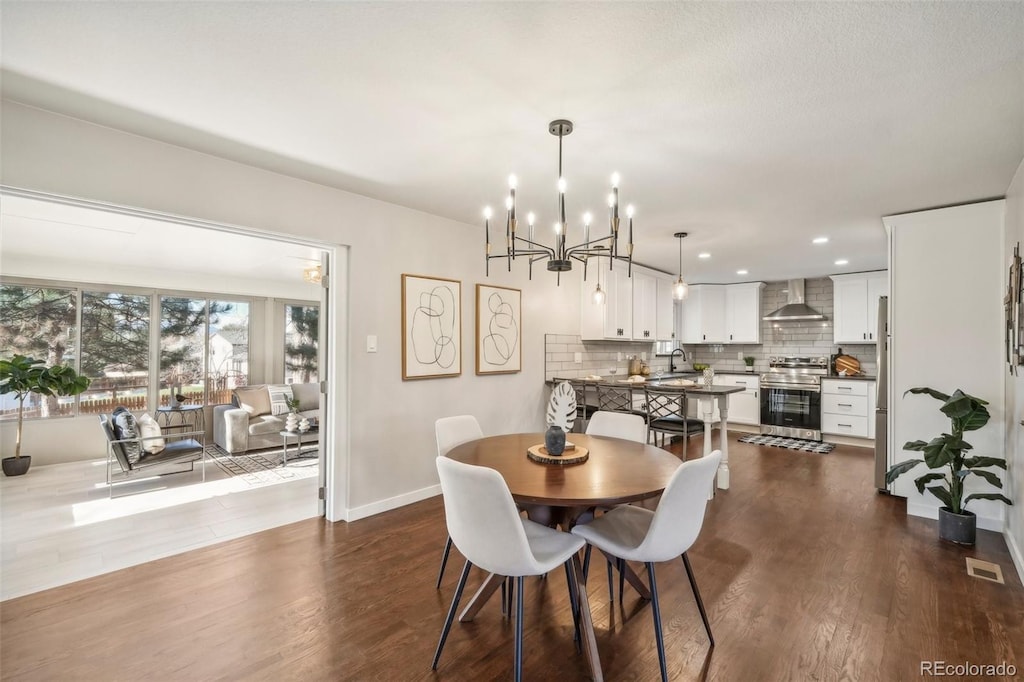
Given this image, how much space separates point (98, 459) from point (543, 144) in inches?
243

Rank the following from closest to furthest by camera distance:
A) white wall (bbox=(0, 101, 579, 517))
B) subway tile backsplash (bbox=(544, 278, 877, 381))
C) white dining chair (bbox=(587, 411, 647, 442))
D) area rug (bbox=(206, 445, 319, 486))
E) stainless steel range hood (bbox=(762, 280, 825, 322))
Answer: white wall (bbox=(0, 101, 579, 517))
white dining chair (bbox=(587, 411, 647, 442))
area rug (bbox=(206, 445, 319, 486))
subway tile backsplash (bbox=(544, 278, 877, 381))
stainless steel range hood (bbox=(762, 280, 825, 322))

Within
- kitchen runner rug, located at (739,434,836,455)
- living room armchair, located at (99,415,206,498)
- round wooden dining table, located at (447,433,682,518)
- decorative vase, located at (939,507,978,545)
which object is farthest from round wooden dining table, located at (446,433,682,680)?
kitchen runner rug, located at (739,434,836,455)

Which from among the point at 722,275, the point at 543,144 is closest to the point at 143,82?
the point at 543,144

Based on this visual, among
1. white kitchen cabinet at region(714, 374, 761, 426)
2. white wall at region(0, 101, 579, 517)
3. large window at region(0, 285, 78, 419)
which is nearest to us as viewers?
white wall at region(0, 101, 579, 517)

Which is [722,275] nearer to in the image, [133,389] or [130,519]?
[130,519]

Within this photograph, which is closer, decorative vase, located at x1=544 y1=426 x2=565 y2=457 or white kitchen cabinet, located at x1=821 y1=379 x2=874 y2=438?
decorative vase, located at x1=544 y1=426 x2=565 y2=457

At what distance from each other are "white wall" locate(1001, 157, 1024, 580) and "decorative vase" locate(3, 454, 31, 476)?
7.86 m

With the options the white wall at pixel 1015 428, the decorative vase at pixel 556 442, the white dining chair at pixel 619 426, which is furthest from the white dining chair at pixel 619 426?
the white wall at pixel 1015 428

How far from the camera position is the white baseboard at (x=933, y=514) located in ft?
10.2

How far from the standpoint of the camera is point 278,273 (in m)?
6.00

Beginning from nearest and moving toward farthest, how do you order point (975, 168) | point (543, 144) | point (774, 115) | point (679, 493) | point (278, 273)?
point (679, 493), point (774, 115), point (543, 144), point (975, 168), point (278, 273)

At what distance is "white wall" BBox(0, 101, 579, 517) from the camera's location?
2189 millimetres

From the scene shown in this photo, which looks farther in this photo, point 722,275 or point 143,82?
point 722,275

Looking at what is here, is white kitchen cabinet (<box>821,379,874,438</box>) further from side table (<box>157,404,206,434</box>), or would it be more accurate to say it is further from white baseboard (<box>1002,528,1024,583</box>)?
side table (<box>157,404,206,434</box>)
